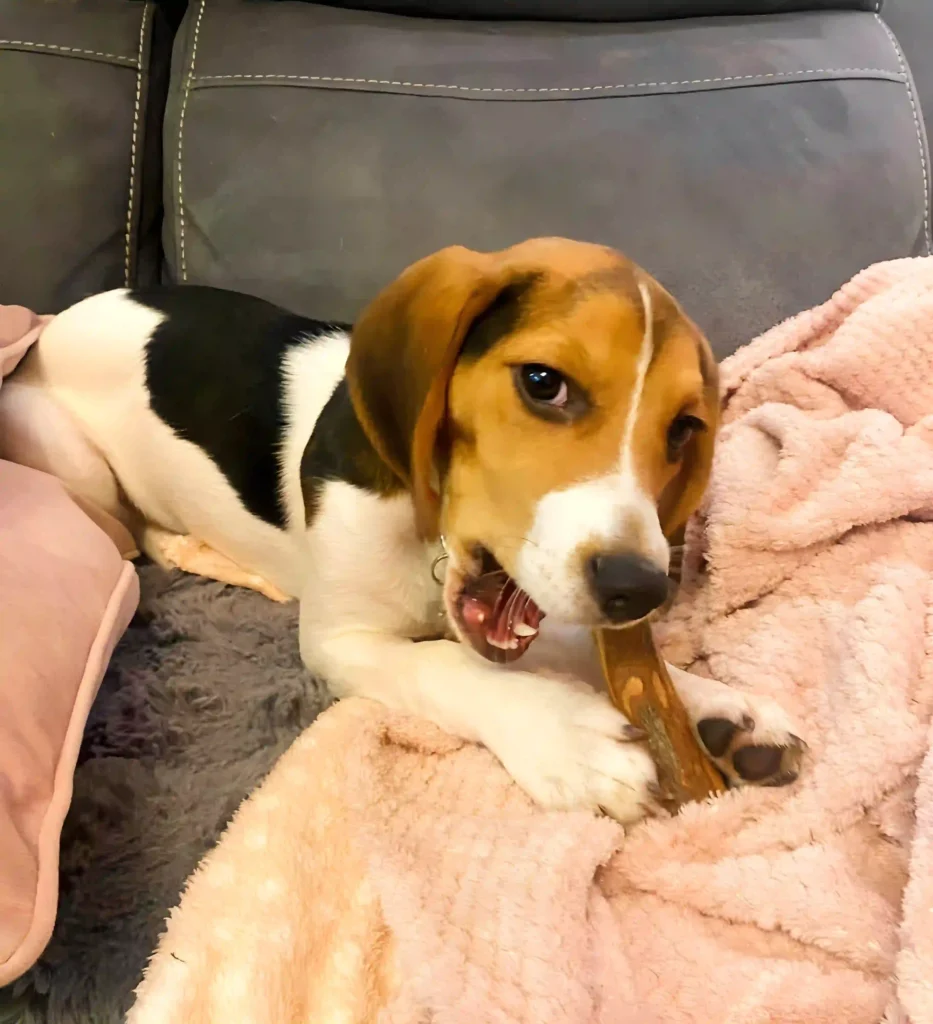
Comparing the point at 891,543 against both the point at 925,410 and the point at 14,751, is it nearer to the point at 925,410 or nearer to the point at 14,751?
the point at 925,410

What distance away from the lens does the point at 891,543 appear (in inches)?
67.9

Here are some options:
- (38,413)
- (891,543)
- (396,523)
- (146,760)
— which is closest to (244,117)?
(38,413)

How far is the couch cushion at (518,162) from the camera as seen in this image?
2.34 m

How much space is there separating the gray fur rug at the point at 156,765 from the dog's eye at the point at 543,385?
68cm

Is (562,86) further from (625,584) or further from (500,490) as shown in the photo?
(625,584)

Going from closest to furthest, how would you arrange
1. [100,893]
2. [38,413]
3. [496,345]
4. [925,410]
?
[100,893]
[496,345]
[925,410]
[38,413]

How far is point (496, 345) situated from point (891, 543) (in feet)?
2.70

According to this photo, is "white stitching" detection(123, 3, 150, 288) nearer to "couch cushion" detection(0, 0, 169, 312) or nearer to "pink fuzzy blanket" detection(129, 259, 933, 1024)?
"couch cushion" detection(0, 0, 169, 312)

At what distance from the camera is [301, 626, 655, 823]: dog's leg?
1.40 meters

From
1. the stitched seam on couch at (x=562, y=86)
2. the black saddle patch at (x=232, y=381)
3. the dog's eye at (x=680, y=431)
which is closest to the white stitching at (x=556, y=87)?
the stitched seam on couch at (x=562, y=86)

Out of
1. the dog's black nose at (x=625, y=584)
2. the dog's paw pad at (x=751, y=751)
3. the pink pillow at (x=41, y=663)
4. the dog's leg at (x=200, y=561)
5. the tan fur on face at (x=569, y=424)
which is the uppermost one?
the tan fur on face at (x=569, y=424)

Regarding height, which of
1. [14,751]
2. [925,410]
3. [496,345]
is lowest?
[925,410]

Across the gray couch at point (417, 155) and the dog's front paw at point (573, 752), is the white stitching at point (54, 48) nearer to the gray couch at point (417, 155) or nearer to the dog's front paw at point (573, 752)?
the gray couch at point (417, 155)

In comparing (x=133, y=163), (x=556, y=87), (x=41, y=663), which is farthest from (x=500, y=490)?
(x=133, y=163)
